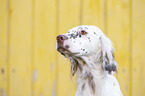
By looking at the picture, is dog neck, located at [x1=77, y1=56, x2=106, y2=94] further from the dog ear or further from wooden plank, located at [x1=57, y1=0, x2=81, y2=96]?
wooden plank, located at [x1=57, y1=0, x2=81, y2=96]

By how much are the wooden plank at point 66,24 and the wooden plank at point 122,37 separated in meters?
0.26

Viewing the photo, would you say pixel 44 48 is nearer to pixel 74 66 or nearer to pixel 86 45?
pixel 74 66

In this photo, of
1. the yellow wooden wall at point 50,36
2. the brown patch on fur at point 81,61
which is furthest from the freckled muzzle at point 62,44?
the yellow wooden wall at point 50,36

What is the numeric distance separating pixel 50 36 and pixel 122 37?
0.58 meters

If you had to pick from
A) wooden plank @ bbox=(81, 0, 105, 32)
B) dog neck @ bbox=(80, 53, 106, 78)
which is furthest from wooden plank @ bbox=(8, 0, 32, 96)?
dog neck @ bbox=(80, 53, 106, 78)

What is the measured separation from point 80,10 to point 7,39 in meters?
0.63

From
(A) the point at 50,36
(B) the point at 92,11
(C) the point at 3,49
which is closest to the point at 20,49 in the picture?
(C) the point at 3,49

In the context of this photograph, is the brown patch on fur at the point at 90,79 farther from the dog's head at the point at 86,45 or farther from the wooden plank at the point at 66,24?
the wooden plank at the point at 66,24

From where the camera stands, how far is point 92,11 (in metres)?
1.68

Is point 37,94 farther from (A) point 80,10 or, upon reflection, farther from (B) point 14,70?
(A) point 80,10

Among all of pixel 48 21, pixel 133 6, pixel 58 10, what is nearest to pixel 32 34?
pixel 48 21

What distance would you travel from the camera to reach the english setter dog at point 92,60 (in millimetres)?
1021

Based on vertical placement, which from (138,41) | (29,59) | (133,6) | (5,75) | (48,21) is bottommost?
(5,75)

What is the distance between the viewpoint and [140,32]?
1.66m
